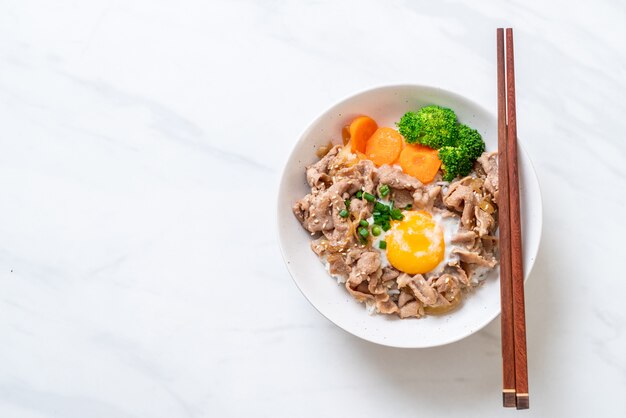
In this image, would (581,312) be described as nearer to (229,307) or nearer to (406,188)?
(406,188)

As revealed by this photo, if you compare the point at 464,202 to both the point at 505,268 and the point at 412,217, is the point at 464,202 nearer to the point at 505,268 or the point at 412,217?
the point at 412,217

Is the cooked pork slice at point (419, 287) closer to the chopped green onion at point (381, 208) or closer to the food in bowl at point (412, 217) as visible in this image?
the food in bowl at point (412, 217)

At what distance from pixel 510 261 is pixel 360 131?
1110 millimetres

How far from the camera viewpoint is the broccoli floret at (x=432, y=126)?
166 inches

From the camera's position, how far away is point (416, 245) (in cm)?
414

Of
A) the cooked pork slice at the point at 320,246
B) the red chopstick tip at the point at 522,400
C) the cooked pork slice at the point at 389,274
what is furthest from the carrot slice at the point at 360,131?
the red chopstick tip at the point at 522,400

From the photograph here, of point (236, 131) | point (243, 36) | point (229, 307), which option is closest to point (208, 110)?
point (236, 131)

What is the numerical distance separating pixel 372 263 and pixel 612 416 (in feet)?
5.85

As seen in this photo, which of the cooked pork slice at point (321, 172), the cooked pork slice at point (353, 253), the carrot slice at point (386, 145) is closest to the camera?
the cooked pork slice at point (353, 253)

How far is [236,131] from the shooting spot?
15.7 ft

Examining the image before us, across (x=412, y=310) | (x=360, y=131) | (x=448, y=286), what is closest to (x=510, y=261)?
(x=448, y=286)

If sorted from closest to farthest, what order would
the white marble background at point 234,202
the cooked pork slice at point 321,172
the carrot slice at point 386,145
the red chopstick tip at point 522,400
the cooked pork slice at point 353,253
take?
the red chopstick tip at point 522,400, the cooked pork slice at point 353,253, the cooked pork slice at point 321,172, the carrot slice at point 386,145, the white marble background at point 234,202

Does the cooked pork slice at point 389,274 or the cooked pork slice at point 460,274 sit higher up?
the cooked pork slice at point 460,274

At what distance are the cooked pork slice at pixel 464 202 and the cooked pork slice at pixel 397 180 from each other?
7.8 inches
